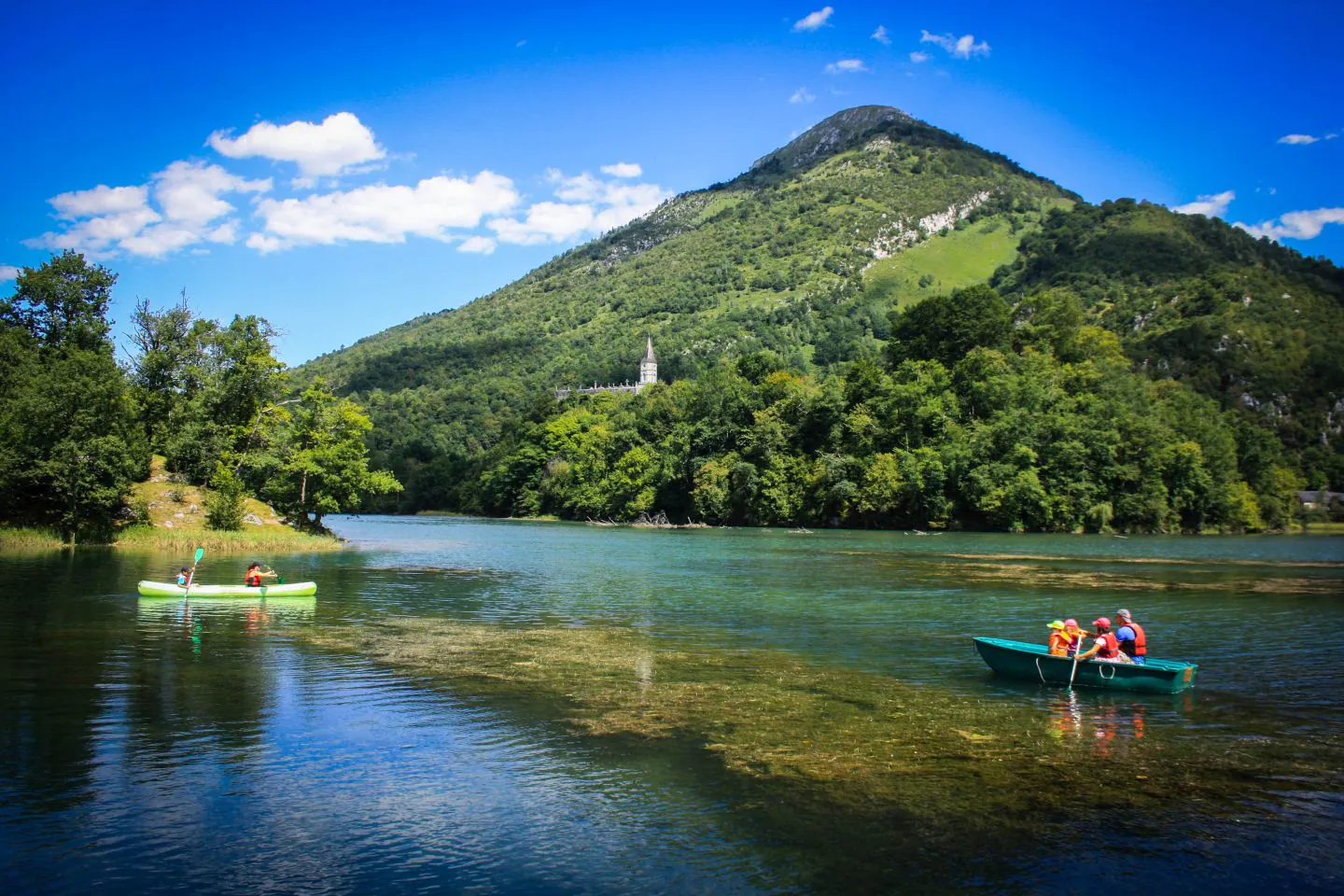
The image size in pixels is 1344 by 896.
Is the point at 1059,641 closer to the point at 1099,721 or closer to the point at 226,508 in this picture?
the point at 1099,721

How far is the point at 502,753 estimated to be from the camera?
15406 millimetres

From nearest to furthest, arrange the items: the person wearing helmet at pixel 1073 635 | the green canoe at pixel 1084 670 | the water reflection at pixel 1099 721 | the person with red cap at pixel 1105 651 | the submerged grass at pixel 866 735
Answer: the submerged grass at pixel 866 735 < the water reflection at pixel 1099 721 < the green canoe at pixel 1084 670 < the person with red cap at pixel 1105 651 < the person wearing helmet at pixel 1073 635

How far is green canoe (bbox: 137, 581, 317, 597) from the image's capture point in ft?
114

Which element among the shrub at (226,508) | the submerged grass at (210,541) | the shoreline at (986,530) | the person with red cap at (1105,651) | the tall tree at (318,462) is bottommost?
the shoreline at (986,530)

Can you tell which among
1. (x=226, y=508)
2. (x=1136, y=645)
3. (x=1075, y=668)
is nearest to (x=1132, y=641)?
(x=1136, y=645)

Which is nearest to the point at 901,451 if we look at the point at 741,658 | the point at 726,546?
the point at 726,546

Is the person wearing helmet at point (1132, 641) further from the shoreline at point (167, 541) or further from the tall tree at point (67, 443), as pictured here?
the tall tree at point (67, 443)

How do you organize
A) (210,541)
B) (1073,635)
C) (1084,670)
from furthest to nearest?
(210,541) < (1073,635) < (1084,670)

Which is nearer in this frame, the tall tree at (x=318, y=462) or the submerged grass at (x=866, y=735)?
the submerged grass at (x=866, y=735)

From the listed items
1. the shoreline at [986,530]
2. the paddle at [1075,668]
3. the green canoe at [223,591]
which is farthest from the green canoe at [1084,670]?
the shoreline at [986,530]

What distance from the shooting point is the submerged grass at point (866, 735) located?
13703 millimetres

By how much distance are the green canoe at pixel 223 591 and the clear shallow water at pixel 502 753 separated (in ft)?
3.26

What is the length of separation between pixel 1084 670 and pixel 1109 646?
2.82 ft

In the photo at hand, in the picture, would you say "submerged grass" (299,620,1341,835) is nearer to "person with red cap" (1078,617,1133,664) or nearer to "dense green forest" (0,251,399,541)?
"person with red cap" (1078,617,1133,664)
